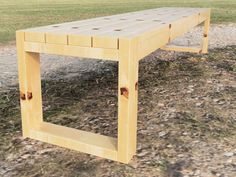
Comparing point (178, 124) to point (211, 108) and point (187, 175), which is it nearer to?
point (211, 108)

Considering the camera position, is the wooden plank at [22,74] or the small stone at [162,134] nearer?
the wooden plank at [22,74]

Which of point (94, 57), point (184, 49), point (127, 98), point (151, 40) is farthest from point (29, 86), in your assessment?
point (184, 49)

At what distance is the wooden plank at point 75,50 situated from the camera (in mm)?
2277

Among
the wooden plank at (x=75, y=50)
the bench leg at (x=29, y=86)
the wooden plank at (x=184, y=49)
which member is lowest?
the wooden plank at (x=184, y=49)

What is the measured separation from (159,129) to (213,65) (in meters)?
2.54

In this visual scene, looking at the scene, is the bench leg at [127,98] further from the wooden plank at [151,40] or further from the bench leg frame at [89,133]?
the wooden plank at [151,40]

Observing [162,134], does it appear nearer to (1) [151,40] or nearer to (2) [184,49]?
(1) [151,40]

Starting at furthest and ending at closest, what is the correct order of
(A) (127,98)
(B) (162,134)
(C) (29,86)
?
(B) (162,134) → (C) (29,86) → (A) (127,98)

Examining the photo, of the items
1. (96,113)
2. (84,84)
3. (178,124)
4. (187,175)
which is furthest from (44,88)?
(187,175)

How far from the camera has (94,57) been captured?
2.33 m

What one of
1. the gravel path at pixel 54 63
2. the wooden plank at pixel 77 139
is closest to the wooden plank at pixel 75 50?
the wooden plank at pixel 77 139

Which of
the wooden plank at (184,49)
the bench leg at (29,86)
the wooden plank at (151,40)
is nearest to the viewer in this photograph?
the wooden plank at (151,40)

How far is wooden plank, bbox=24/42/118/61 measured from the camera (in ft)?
7.47

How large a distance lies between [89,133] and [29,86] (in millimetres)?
595
